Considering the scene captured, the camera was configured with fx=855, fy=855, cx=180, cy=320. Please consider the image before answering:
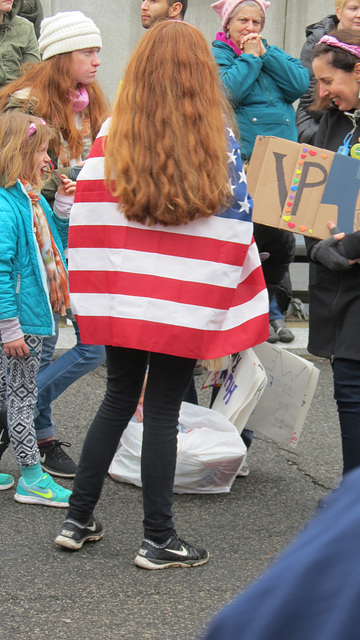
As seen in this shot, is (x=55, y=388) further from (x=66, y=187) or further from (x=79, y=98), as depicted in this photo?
(x=79, y=98)

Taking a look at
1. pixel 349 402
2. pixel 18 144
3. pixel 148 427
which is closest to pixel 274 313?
pixel 349 402

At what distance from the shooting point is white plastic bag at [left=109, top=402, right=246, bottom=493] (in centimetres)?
343

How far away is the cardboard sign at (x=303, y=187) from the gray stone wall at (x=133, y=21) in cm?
627

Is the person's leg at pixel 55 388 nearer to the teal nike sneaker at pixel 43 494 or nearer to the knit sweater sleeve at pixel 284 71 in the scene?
the teal nike sneaker at pixel 43 494

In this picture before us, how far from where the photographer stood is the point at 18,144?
3.25 metres

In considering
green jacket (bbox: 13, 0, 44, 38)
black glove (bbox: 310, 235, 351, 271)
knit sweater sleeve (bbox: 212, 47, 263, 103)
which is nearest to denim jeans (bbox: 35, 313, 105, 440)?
black glove (bbox: 310, 235, 351, 271)

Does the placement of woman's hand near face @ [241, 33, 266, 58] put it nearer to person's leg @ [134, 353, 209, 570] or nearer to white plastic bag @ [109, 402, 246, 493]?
white plastic bag @ [109, 402, 246, 493]

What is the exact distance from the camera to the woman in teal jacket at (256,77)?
4391 mm

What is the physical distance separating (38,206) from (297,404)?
1.34 metres

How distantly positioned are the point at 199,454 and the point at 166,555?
0.62 metres

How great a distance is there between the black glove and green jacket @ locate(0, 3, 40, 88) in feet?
10.7

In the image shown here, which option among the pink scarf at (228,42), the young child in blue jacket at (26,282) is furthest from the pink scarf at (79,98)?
the pink scarf at (228,42)

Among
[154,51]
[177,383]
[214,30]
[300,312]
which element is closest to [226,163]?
[154,51]

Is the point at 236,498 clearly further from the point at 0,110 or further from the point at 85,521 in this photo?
the point at 0,110
